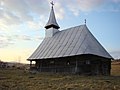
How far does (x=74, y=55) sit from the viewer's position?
3002 cm

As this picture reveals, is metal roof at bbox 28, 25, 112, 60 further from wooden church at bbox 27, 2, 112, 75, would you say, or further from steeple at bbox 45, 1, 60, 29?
steeple at bbox 45, 1, 60, 29

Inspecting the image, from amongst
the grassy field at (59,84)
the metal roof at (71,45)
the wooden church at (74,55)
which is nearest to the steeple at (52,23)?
the metal roof at (71,45)

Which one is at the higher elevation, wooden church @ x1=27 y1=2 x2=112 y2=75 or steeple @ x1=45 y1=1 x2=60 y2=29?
steeple @ x1=45 y1=1 x2=60 y2=29

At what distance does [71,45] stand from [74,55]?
9.43 ft

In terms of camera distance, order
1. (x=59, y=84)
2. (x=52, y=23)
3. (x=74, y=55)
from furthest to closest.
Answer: (x=52, y=23), (x=74, y=55), (x=59, y=84)

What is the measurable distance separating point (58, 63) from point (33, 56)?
6634mm

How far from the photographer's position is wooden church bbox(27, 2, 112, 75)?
30.3 metres

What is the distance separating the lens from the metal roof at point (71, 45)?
30.2 metres

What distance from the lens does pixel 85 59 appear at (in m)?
30.5

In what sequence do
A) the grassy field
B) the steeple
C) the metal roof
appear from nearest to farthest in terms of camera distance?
the grassy field, the metal roof, the steeple

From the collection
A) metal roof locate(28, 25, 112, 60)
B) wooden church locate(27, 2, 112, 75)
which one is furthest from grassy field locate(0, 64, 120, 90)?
metal roof locate(28, 25, 112, 60)

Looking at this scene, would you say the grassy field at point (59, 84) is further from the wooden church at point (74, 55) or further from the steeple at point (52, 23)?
the steeple at point (52, 23)

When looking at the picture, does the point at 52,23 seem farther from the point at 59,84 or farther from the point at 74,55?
the point at 59,84

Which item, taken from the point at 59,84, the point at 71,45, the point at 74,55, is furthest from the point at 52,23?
the point at 59,84
